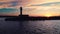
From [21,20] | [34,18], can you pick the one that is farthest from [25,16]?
[34,18]

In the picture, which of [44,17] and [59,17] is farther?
[59,17]

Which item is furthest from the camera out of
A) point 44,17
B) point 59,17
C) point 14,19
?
point 59,17

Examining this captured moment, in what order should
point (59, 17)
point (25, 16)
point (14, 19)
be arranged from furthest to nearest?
point (59, 17)
point (14, 19)
point (25, 16)

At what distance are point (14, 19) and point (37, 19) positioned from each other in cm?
2097

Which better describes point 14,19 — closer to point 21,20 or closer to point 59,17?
point 21,20

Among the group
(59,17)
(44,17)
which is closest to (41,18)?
(44,17)

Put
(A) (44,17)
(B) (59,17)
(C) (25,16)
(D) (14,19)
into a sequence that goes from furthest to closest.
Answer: (B) (59,17) → (A) (44,17) → (D) (14,19) → (C) (25,16)

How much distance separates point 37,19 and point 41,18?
132 inches

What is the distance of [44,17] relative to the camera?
135 meters

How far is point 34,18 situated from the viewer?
138125 mm

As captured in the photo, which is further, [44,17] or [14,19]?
[44,17]

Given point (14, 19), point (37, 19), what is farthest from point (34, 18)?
point (14, 19)

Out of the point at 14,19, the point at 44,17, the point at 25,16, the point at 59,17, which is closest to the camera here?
the point at 25,16

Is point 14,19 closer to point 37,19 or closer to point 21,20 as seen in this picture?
point 21,20
